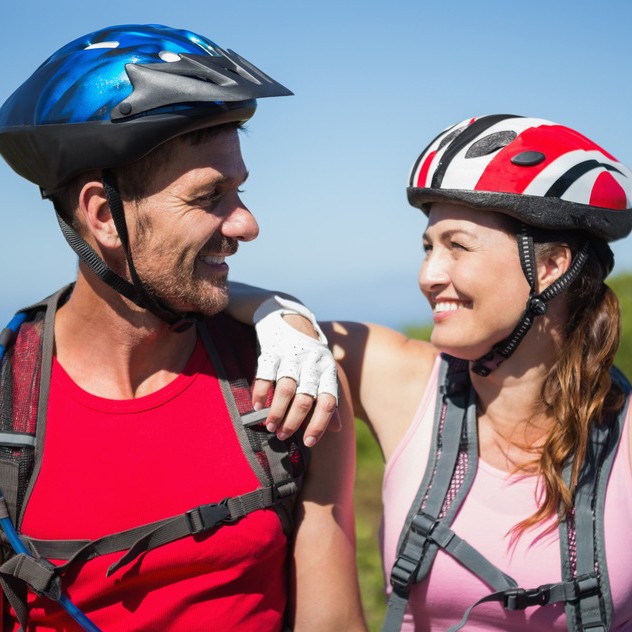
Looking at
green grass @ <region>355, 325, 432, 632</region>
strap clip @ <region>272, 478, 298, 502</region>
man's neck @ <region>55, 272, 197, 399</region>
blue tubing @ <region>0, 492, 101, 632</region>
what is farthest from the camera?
green grass @ <region>355, 325, 432, 632</region>

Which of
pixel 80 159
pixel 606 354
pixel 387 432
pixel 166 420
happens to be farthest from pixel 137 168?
pixel 606 354

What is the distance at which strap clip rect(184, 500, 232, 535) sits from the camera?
362 cm

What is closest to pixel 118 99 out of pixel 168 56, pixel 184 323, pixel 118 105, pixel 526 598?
pixel 118 105

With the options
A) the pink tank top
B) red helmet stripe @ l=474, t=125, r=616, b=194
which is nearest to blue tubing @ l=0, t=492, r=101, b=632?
the pink tank top

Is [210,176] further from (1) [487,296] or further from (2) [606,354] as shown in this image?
(2) [606,354]

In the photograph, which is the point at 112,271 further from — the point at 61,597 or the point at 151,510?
the point at 61,597

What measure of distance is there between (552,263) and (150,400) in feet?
6.51

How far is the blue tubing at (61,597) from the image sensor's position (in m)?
3.50

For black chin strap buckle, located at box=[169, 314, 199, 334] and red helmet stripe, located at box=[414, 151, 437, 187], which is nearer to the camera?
black chin strap buckle, located at box=[169, 314, 199, 334]

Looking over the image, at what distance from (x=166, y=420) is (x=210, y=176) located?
1060 mm

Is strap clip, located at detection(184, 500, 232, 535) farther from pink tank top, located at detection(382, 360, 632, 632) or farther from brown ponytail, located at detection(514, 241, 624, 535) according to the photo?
brown ponytail, located at detection(514, 241, 624, 535)

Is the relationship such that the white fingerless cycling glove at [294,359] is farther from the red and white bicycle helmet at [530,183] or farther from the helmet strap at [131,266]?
the red and white bicycle helmet at [530,183]

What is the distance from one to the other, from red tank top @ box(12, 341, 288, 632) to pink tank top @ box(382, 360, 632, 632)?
747mm

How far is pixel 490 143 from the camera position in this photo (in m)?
4.25
